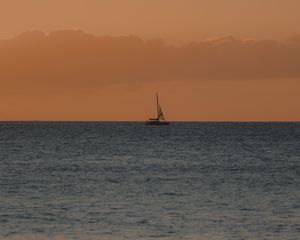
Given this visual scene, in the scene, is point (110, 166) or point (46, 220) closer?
point (46, 220)

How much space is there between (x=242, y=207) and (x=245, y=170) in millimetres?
35861

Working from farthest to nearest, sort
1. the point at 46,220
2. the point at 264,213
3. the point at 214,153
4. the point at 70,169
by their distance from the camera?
the point at 214,153
the point at 70,169
the point at 264,213
the point at 46,220

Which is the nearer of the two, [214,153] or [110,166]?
[110,166]

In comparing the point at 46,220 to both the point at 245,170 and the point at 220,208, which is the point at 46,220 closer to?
the point at 220,208

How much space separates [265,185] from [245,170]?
1882 centimetres

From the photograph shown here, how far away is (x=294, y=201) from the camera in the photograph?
58.5 metres

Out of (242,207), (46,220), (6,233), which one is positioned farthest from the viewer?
(242,207)

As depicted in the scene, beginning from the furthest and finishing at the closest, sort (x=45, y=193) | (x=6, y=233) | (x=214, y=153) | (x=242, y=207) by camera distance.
Result: (x=214, y=153) → (x=45, y=193) → (x=242, y=207) → (x=6, y=233)

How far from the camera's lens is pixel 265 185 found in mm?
72000

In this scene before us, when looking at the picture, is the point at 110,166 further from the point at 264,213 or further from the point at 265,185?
the point at 264,213

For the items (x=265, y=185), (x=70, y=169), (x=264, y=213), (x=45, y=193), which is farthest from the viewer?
(x=70, y=169)

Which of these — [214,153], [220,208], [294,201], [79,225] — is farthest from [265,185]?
[214,153]

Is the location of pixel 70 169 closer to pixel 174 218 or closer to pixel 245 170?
pixel 245 170

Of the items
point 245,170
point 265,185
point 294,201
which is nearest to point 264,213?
point 294,201
